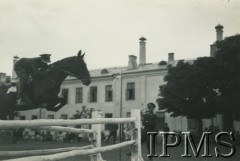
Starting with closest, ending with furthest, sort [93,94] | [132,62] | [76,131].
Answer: [76,131] → [132,62] → [93,94]

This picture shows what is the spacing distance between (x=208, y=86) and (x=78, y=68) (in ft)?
59.1

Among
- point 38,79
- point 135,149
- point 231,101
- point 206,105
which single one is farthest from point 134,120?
point 206,105

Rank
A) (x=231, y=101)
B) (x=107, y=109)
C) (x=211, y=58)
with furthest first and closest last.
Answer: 1. (x=107, y=109)
2. (x=211, y=58)
3. (x=231, y=101)

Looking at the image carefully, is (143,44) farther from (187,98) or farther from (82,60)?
(82,60)

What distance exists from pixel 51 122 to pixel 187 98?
937 inches

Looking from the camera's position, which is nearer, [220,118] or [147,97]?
[220,118]

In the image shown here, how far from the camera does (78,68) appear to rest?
927 centimetres

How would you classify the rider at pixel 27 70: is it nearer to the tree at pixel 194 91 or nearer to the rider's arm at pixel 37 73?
the rider's arm at pixel 37 73

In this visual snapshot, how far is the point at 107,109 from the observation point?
3962cm

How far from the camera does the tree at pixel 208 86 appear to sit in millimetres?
23734

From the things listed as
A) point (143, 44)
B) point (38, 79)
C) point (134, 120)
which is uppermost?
point (143, 44)

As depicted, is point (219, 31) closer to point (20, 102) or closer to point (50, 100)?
point (50, 100)

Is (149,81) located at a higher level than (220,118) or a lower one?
higher

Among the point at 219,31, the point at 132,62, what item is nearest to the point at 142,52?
the point at 132,62
